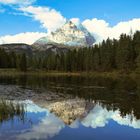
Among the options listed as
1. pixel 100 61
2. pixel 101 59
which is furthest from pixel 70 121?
pixel 100 61

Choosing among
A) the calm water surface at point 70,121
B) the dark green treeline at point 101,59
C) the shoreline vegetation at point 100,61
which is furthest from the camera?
the dark green treeline at point 101,59

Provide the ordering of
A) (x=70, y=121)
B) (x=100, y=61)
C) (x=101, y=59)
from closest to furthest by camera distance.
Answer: (x=70, y=121)
(x=101, y=59)
(x=100, y=61)

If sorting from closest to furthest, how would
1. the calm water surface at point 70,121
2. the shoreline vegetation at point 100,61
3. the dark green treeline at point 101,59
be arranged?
the calm water surface at point 70,121 < the shoreline vegetation at point 100,61 < the dark green treeline at point 101,59

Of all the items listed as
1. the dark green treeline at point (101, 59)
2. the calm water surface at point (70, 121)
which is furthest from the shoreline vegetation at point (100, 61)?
the calm water surface at point (70, 121)

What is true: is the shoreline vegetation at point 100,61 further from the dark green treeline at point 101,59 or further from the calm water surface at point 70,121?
the calm water surface at point 70,121

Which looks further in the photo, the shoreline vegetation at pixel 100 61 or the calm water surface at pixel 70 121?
the shoreline vegetation at pixel 100 61

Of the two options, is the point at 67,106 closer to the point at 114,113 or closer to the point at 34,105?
Result: the point at 34,105

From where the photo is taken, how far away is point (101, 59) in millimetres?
144625

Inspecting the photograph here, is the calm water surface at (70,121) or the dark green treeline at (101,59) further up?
the dark green treeline at (101,59)

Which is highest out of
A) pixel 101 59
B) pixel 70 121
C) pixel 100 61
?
pixel 101 59

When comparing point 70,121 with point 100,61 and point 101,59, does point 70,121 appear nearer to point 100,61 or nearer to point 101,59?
point 101,59

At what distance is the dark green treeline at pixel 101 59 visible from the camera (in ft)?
399

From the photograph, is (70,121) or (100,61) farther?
(100,61)

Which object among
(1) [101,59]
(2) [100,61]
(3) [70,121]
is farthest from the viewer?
(2) [100,61]
